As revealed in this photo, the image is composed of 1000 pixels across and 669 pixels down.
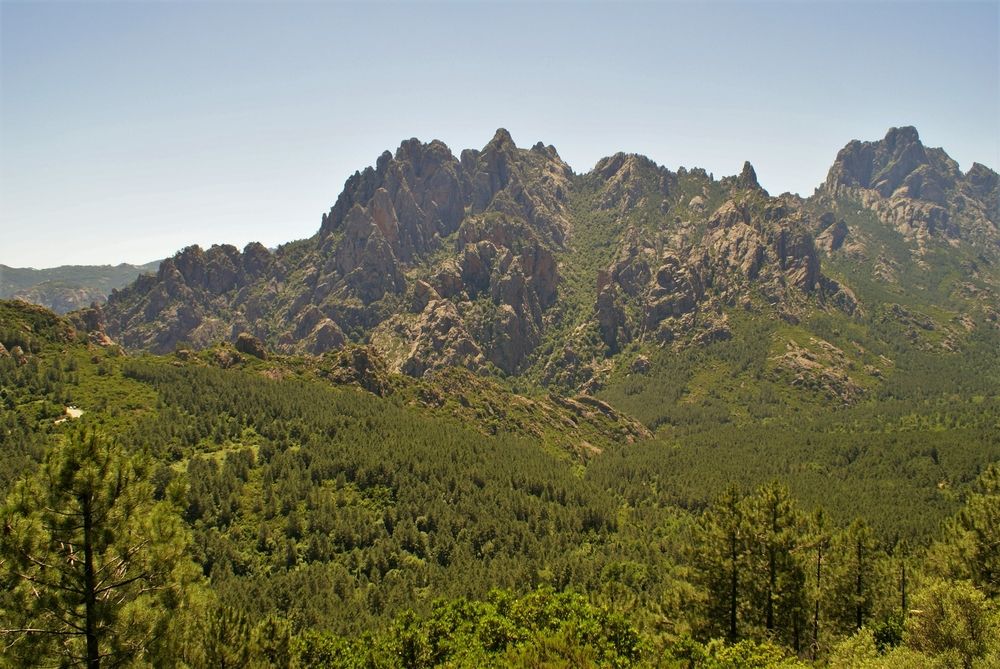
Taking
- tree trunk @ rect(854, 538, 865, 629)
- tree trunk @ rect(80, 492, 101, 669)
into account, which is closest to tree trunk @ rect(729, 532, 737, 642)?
tree trunk @ rect(854, 538, 865, 629)

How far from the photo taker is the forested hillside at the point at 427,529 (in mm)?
23297

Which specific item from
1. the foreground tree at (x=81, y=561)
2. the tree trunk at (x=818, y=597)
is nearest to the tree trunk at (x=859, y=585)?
the tree trunk at (x=818, y=597)

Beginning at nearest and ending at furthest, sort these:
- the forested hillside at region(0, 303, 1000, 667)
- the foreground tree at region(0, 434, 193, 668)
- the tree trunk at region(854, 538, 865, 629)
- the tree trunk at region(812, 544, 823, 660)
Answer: the foreground tree at region(0, 434, 193, 668)
the forested hillside at region(0, 303, 1000, 667)
the tree trunk at region(812, 544, 823, 660)
the tree trunk at region(854, 538, 865, 629)

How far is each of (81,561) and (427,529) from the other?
3671 inches

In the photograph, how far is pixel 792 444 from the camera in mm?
184500

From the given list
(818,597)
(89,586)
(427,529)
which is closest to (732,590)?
(818,597)

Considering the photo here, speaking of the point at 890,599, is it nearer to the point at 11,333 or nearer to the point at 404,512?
the point at 404,512

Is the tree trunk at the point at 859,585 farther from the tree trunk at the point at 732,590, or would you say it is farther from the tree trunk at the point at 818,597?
the tree trunk at the point at 732,590

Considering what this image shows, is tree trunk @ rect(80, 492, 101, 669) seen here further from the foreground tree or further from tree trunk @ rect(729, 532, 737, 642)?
tree trunk @ rect(729, 532, 737, 642)

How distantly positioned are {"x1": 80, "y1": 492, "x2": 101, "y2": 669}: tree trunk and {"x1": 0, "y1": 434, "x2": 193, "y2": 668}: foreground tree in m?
0.04

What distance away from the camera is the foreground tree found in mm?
21531

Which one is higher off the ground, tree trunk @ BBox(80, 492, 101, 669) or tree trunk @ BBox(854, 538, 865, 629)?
tree trunk @ BBox(80, 492, 101, 669)

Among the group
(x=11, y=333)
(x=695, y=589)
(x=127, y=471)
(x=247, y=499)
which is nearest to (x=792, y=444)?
(x=695, y=589)

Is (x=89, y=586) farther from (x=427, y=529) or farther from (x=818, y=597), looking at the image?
(x=427, y=529)
